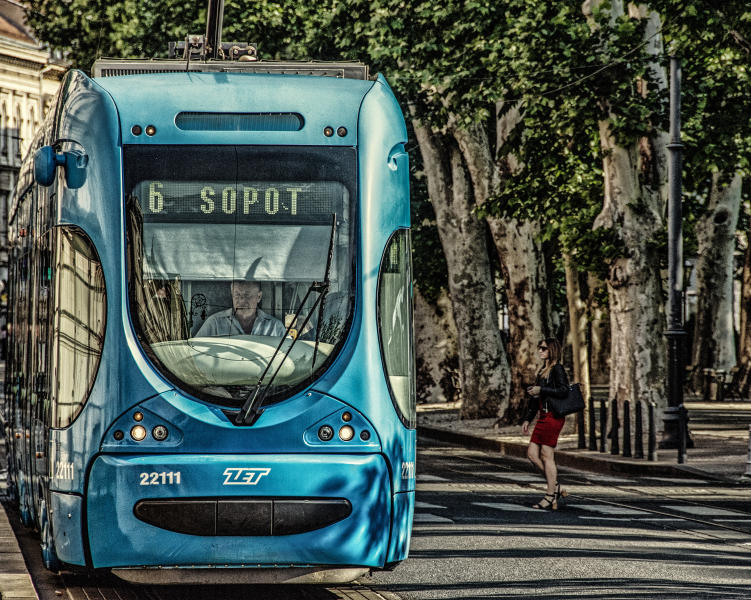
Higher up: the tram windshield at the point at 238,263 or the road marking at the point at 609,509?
the tram windshield at the point at 238,263

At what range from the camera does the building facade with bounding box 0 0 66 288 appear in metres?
80.4

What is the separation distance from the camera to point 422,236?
36531mm

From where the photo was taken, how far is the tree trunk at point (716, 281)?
40.6m

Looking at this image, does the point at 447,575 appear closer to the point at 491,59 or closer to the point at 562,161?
the point at 491,59

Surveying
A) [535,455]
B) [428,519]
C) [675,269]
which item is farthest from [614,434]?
[428,519]

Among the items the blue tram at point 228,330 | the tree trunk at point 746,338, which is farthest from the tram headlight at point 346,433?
the tree trunk at point 746,338

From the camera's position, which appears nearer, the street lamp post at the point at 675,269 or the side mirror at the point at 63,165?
the side mirror at the point at 63,165

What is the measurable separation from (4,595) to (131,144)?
8.93 ft

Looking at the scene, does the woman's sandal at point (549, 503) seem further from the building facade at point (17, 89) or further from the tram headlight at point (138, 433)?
the building facade at point (17, 89)

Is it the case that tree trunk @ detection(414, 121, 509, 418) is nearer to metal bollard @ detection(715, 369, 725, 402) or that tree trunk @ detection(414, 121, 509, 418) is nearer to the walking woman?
metal bollard @ detection(715, 369, 725, 402)

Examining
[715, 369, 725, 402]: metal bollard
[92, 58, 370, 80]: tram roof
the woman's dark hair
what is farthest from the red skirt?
[715, 369, 725, 402]: metal bollard

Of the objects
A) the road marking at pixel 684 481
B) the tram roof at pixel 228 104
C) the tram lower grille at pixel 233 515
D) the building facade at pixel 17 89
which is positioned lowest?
the road marking at pixel 684 481

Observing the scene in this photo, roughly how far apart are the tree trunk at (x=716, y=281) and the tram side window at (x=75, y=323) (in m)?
32.5

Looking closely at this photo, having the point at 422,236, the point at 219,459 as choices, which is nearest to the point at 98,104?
the point at 219,459
